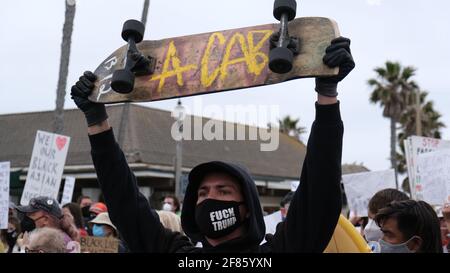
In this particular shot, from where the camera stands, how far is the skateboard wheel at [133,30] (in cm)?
263

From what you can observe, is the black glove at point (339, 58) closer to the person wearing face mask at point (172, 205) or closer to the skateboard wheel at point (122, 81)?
the skateboard wheel at point (122, 81)

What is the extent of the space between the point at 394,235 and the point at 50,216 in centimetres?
263

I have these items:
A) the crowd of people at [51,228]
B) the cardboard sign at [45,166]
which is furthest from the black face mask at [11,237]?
the cardboard sign at [45,166]

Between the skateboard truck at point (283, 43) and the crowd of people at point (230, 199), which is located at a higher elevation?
the skateboard truck at point (283, 43)

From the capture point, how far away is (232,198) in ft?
8.75

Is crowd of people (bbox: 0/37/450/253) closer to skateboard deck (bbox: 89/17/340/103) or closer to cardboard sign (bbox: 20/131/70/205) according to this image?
skateboard deck (bbox: 89/17/340/103)

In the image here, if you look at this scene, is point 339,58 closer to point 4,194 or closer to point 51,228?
point 51,228

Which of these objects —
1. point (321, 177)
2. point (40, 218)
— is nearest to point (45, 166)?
point (40, 218)

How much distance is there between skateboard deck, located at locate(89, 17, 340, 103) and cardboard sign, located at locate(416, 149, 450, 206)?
418 centimetres

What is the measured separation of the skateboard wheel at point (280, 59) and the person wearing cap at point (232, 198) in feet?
0.44

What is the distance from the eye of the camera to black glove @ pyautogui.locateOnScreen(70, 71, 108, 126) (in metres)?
2.71

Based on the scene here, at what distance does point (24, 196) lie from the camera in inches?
319

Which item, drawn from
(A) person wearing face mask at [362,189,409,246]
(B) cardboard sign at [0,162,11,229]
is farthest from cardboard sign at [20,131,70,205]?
(A) person wearing face mask at [362,189,409,246]
